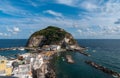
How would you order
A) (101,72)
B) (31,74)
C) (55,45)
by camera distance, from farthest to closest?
(55,45)
(101,72)
(31,74)

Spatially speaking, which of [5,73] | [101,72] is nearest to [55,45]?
[101,72]

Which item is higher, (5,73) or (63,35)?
(63,35)

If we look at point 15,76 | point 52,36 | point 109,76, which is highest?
point 52,36

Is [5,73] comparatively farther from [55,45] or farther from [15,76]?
[55,45]

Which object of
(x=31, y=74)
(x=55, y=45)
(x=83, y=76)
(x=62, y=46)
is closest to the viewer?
(x=31, y=74)

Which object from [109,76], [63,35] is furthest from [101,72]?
[63,35]

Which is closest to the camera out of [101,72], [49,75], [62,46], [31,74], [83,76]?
[31,74]

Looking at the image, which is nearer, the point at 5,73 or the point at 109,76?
the point at 5,73

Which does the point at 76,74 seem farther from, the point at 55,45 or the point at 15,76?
the point at 55,45

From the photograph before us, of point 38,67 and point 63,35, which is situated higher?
point 63,35
